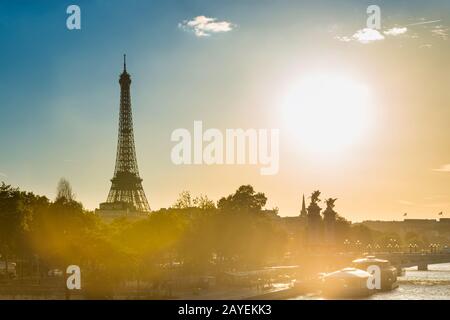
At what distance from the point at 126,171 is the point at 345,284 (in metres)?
118

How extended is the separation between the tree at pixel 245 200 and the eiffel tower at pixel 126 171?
74.5 m

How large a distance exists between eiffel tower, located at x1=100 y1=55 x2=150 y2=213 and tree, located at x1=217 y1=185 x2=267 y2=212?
245 ft

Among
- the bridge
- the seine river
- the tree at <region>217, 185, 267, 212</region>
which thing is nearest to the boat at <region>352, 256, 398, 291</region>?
the seine river

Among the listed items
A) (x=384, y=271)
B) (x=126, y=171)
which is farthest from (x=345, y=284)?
(x=126, y=171)

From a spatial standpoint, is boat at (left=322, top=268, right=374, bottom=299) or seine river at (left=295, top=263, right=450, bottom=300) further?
seine river at (left=295, top=263, right=450, bottom=300)

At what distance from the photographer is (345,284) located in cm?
7456

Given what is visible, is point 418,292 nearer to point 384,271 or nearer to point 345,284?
point 384,271

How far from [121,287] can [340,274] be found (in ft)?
78.9

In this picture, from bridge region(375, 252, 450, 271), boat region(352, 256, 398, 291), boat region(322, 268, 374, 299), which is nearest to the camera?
boat region(322, 268, 374, 299)

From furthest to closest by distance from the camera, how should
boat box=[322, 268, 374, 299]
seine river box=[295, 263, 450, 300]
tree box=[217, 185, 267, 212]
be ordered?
1. tree box=[217, 185, 267, 212]
2. seine river box=[295, 263, 450, 300]
3. boat box=[322, 268, 374, 299]

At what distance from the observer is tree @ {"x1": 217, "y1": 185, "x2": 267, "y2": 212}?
350ft

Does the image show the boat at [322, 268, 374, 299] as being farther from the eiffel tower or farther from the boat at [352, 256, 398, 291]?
the eiffel tower
